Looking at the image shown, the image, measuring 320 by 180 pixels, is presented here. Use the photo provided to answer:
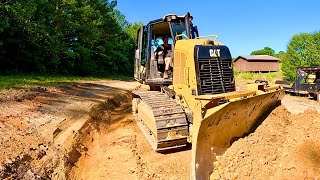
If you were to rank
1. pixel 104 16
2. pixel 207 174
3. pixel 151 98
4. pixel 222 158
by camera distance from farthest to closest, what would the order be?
pixel 104 16, pixel 151 98, pixel 222 158, pixel 207 174

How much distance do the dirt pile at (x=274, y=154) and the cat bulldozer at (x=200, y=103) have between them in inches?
7.9

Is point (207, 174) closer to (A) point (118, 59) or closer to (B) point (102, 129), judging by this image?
(B) point (102, 129)

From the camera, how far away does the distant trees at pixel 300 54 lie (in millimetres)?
36250

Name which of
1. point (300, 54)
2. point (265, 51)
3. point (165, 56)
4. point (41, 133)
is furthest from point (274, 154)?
point (265, 51)

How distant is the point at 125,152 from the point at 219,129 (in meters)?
2.24

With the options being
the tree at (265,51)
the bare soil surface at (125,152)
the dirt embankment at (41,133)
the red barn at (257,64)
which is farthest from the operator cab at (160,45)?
the tree at (265,51)

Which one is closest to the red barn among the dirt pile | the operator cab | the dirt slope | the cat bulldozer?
the operator cab

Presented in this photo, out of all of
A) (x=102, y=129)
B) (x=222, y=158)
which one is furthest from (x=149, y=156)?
(x=102, y=129)

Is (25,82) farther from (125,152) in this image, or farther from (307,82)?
(307,82)

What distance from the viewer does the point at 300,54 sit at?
37.2 meters

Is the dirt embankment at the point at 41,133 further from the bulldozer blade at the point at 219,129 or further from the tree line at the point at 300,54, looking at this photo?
the tree line at the point at 300,54

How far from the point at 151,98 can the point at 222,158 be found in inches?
108

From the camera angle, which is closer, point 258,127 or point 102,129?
point 258,127

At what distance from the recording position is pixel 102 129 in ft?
28.8
